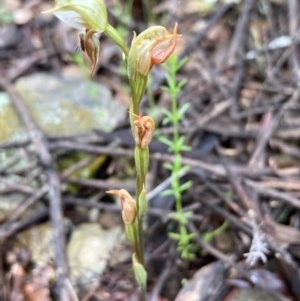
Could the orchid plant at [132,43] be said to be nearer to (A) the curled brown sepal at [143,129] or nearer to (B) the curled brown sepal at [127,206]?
(A) the curled brown sepal at [143,129]

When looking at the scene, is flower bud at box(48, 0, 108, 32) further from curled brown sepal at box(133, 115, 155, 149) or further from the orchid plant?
curled brown sepal at box(133, 115, 155, 149)

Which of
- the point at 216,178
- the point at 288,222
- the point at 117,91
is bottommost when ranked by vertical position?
the point at 288,222

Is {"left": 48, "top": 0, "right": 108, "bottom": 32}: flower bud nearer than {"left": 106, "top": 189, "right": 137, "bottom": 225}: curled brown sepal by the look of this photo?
Yes

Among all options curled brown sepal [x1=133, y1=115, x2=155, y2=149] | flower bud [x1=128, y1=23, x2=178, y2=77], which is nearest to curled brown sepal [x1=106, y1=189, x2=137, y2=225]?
curled brown sepal [x1=133, y1=115, x2=155, y2=149]

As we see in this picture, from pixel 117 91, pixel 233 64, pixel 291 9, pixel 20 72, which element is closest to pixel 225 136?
pixel 233 64

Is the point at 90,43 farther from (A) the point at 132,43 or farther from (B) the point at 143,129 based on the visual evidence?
(B) the point at 143,129

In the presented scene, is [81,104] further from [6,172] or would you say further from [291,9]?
[291,9]

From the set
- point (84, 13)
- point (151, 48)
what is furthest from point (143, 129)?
point (84, 13)
